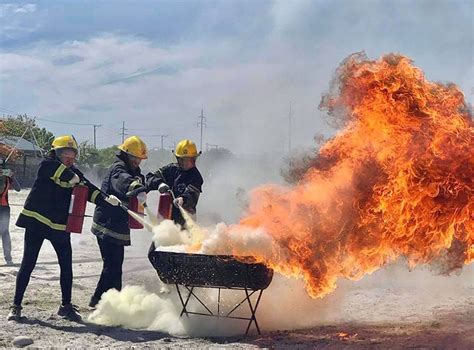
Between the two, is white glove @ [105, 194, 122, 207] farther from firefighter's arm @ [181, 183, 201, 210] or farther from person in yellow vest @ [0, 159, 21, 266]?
person in yellow vest @ [0, 159, 21, 266]

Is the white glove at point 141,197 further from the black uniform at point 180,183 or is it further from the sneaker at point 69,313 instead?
the sneaker at point 69,313

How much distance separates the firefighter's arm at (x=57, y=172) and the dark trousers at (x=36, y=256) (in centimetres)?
67

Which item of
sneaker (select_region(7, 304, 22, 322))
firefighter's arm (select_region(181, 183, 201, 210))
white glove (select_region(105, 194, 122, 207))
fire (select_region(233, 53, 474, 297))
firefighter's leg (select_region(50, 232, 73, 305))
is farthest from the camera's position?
firefighter's arm (select_region(181, 183, 201, 210))

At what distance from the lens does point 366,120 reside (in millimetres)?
6453

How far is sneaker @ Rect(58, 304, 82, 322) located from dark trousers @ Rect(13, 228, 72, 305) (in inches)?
2.7

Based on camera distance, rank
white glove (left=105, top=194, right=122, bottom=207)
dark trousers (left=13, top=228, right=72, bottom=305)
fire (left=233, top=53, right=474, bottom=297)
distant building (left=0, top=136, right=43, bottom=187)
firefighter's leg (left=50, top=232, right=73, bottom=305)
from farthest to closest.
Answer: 1. distant building (left=0, top=136, right=43, bottom=187)
2. white glove (left=105, top=194, right=122, bottom=207)
3. firefighter's leg (left=50, top=232, right=73, bottom=305)
4. dark trousers (left=13, top=228, right=72, bottom=305)
5. fire (left=233, top=53, right=474, bottom=297)

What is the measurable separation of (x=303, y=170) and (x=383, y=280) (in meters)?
4.22

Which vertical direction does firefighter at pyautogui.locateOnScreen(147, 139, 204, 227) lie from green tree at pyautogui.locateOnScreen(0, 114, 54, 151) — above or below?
below

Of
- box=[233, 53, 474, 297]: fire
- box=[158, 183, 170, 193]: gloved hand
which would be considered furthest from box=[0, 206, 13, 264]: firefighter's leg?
box=[233, 53, 474, 297]: fire

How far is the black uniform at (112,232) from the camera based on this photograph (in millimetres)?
7406

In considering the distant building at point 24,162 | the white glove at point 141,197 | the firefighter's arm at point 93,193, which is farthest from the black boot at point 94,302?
the distant building at point 24,162

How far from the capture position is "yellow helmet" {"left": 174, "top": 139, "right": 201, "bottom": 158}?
7773 millimetres

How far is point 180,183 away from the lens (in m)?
7.78

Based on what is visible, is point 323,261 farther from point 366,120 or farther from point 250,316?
point 366,120
